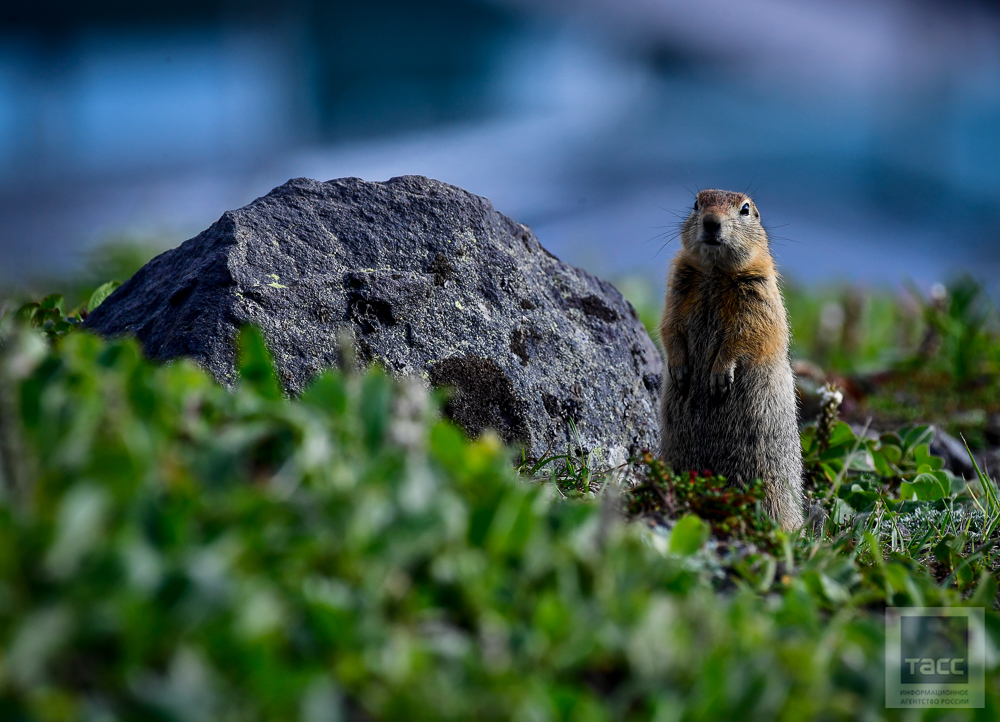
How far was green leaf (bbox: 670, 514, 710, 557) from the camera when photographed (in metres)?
2.55

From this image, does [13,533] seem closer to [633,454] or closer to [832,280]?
[633,454]

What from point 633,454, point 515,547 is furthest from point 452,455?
point 633,454

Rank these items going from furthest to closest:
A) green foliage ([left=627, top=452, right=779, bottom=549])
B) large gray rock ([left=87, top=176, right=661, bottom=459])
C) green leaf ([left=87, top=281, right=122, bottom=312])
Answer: green leaf ([left=87, top=281, right=122, bottom=312]) < large gray rock ([left=87, top=176, right=661, bottom=459]) < green foliage ([left=627, top=452, right=779, bottom=549])

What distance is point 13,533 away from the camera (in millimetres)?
1486

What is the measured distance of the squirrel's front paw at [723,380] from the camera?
13.5 feet

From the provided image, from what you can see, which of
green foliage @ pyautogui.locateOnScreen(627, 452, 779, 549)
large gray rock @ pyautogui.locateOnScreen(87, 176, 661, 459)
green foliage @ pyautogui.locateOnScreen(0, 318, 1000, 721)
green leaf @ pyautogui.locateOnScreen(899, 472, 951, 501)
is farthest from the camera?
green leaf @ pyautogui.locateOnScreen(899, 472, 951, 501)

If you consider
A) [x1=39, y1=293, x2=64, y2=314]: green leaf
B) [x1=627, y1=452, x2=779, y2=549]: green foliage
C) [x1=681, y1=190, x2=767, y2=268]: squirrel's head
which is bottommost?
[x1=627, y1=452, x2=779, y2=549]: green foliage

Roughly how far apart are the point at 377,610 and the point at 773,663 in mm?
880

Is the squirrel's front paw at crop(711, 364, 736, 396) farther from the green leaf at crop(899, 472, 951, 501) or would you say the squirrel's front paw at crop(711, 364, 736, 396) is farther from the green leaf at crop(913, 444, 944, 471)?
the green leaf at crop(913, 444, 944, 471)

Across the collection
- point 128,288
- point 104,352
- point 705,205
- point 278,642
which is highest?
point 705,205

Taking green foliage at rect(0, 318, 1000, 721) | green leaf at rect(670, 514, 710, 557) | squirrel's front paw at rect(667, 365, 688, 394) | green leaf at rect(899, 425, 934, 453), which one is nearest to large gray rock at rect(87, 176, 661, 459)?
squirrel's front paw at rect(667, 365, 688, 394)

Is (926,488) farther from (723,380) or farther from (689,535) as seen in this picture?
(689,535)

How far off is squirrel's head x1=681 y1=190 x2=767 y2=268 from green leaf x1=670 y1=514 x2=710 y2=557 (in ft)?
6.78

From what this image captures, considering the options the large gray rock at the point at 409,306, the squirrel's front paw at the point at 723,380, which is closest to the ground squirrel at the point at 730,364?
the squirrel's front paw at the point at 723,380
